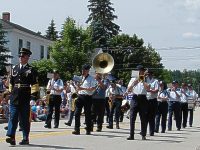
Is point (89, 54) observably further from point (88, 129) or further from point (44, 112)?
point (88, 129)

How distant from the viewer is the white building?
54.6 m

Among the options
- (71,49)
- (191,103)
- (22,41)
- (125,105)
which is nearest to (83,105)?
(125,105)

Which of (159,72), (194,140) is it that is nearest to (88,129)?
(194,140)

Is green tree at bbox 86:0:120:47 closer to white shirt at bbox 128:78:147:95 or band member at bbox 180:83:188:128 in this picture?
band member at bbox 180:83:188:128

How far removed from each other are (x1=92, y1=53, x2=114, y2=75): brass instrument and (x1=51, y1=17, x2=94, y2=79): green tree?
35238 mm

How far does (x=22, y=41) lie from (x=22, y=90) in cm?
4578

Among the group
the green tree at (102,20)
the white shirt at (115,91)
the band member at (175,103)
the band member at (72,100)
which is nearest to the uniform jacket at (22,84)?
the band member at (72,100)

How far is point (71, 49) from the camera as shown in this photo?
178 feet

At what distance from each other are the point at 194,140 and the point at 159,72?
76702 millimetres

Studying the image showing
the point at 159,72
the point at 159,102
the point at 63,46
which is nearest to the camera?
the point at 159,102

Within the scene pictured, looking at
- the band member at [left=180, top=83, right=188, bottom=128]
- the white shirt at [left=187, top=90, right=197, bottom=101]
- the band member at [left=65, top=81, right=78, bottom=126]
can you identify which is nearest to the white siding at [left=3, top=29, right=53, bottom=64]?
the white shirt at [left=187, top=90, right=197, bottom=101]

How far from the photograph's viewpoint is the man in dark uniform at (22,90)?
474 inches

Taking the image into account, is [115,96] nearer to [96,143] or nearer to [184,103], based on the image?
[184,103]

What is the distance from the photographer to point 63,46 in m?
55.2
